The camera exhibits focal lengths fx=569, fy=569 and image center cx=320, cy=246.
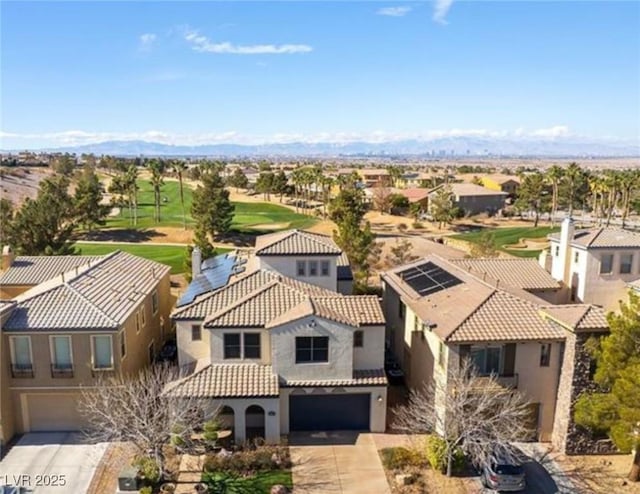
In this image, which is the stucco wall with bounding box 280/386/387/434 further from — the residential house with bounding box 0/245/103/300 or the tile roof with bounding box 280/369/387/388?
the residential house with bounding box 0/245/103/300

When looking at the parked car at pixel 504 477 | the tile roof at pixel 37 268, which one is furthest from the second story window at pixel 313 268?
the parked car at pixel 504 477

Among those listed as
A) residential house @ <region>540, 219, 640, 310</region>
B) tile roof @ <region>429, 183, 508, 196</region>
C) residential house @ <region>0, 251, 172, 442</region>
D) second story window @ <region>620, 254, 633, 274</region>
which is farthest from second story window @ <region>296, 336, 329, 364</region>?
tile roof @ <region>429, 183, 508, 196</region>

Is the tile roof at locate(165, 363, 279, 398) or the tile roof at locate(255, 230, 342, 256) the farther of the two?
the tile roof at locate(255, 230, 342, 256)

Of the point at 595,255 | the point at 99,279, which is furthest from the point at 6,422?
the point at 595,255

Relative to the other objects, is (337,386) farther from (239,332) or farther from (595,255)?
(595,255)

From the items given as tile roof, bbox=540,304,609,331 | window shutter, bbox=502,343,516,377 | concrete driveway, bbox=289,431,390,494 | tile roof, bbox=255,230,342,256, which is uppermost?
tile roof, bbox=255,230,342,256

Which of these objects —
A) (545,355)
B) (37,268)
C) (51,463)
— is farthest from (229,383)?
(37,268)
